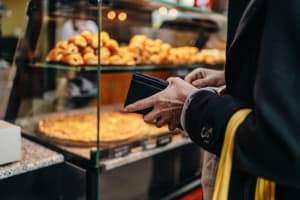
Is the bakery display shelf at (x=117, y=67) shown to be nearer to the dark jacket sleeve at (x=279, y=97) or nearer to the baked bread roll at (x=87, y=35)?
the baked bread roll at (x=87, y=35)

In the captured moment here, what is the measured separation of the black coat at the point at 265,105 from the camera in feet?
1.69

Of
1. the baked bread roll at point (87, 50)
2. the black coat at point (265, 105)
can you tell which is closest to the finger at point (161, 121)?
the black coat at point (265, 105)

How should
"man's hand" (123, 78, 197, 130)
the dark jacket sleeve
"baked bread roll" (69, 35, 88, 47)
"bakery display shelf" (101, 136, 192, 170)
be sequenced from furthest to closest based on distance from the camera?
"baked bread roll" (69, 35, 88, 47), "bakery display shelf" (101, 136, 192, 170), "man's hand" (123, 78, 197, 130), the dark jacket sleeve

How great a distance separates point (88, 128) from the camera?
4.35 ft

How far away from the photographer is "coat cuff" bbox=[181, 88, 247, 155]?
597 millimetres

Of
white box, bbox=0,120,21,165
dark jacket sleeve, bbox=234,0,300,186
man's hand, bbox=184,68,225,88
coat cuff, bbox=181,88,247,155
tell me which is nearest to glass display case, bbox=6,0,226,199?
white box, bbox=0,120,21,165

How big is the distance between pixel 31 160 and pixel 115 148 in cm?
28

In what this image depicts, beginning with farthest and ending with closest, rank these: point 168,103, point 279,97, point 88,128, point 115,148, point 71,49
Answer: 1. point 88,128
2. point 71,49
3. point 115,148
4. point 168,103
5. point 279,97

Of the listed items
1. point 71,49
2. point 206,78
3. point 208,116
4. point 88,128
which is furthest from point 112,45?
point 208,116

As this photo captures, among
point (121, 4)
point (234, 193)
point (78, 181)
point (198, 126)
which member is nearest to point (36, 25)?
point (121, 4)

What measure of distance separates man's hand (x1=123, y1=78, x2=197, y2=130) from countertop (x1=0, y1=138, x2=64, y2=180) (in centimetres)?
38

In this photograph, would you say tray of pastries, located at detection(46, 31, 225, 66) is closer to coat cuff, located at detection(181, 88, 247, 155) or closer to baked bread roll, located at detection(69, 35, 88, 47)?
baked bread roll, located at detection(69, 35, 88, 47)

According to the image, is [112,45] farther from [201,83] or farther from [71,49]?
[201,83]

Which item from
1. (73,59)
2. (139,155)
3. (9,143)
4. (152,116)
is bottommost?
(139,155)
